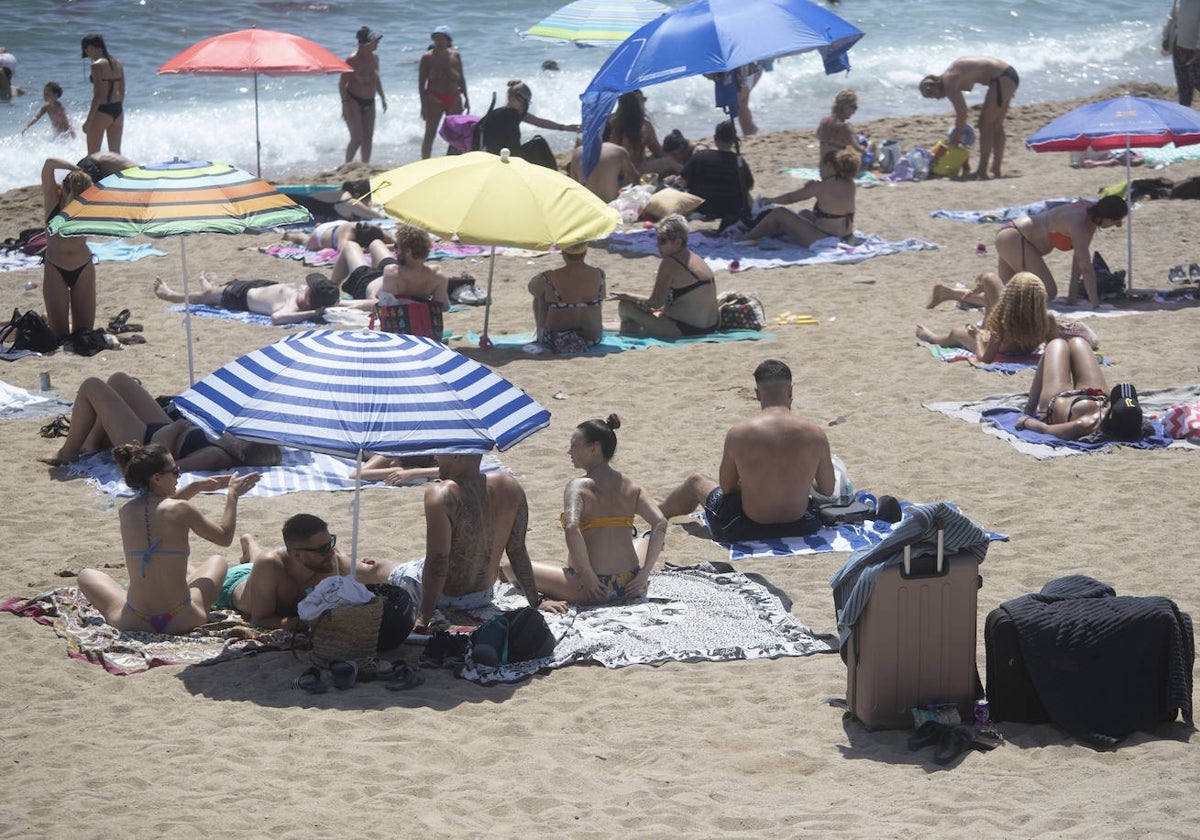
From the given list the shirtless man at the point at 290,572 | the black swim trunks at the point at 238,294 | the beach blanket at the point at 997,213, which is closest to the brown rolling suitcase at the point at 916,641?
the shirtless man at the point at 290,572

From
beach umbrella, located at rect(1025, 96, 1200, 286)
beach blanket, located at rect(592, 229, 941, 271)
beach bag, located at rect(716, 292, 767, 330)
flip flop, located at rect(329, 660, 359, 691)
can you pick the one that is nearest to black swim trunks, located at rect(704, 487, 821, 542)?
flip flop, located at rect(329, 660, 359, 691)

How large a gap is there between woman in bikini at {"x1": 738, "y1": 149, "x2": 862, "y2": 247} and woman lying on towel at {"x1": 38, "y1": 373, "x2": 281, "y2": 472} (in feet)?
19.7

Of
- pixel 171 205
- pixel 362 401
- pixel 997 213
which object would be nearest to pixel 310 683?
pixel 362 401

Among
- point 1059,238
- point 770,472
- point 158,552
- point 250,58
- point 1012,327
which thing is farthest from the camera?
point 250,58

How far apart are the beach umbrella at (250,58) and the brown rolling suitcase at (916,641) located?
9.68 meters

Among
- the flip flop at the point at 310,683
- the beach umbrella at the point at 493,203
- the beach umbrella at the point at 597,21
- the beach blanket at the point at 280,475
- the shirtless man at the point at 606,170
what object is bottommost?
the beach blanket at the point at 280,475

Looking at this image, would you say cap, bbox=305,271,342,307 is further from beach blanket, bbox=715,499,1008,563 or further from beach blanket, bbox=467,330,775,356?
beach blanket, bbox=715,499,1008,563

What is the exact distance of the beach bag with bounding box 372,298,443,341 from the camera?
9.23 m

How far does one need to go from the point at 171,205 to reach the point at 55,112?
10829mm

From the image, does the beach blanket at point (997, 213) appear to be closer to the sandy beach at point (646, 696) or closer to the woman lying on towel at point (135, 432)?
the sandy beach at point (646, 696)

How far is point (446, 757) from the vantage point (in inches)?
181

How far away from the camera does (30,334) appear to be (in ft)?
32.1

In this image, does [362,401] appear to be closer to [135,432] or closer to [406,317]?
[135,432]

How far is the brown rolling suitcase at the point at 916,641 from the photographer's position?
460 cm
